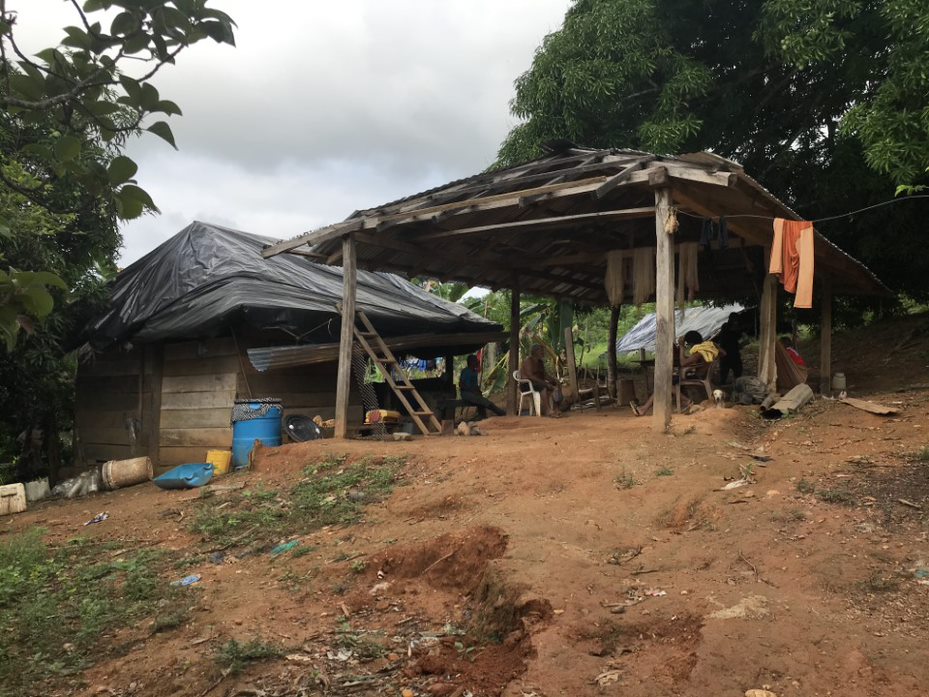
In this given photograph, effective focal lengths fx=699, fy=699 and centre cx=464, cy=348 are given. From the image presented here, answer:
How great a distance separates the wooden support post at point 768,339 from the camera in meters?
9.13

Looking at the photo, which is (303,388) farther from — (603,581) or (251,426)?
(603,581)

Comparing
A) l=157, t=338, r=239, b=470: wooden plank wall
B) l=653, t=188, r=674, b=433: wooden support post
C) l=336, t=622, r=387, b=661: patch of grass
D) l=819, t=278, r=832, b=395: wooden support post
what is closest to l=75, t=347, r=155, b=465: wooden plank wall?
l=157, t=338, r=239, b=470: wooden plank wall

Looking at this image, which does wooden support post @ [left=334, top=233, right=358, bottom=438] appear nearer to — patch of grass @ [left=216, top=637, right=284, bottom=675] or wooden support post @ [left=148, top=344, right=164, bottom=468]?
wooden support post @ [left=148, top=344, right=164, bottom=468]

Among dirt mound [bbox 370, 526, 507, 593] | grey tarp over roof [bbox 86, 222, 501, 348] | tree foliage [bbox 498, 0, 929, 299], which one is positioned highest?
tree foliage [bbox 498, 0, 929, 299]

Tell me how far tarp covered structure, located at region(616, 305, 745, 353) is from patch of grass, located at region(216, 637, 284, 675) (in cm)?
1767

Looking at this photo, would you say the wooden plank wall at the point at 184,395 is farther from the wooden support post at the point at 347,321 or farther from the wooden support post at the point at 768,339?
the wooden support post at the point at 768,339

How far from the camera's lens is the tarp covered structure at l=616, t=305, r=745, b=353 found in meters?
20.8

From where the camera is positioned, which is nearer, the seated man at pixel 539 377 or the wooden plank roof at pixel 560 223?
the wooden plank roof at pixel 560 223

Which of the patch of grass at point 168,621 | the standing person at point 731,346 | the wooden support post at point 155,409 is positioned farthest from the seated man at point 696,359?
the wooden support post at point 155,409

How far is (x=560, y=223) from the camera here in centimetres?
865

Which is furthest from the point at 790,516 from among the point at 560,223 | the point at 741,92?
the point at 741,92

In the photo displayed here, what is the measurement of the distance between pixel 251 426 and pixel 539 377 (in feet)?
15.1

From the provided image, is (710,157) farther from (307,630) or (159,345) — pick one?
(159,345)

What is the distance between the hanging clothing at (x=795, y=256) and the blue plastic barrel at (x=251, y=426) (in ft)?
20.8
